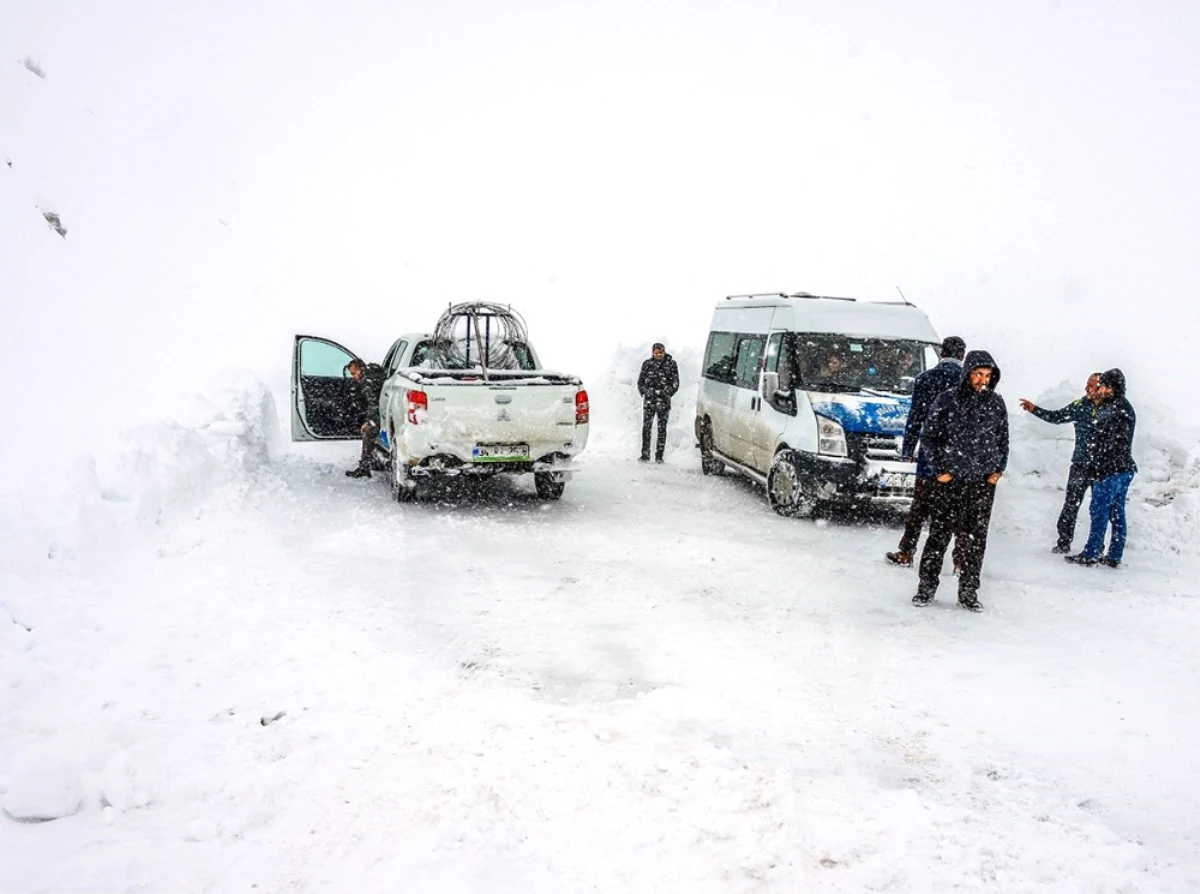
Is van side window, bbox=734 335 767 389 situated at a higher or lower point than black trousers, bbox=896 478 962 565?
higher

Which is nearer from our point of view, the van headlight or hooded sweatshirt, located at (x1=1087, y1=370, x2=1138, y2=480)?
hooded sweatshirt, located at (x1=1087, y1=370, x2=1138, y2=480)

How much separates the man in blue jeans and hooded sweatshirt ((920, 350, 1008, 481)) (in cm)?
225

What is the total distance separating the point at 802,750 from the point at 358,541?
17.0ft

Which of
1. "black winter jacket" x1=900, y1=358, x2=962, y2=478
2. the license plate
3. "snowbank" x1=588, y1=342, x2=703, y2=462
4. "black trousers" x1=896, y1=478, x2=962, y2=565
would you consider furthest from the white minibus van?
"snowbank" x1=588, y1=342, x2=703, y2=462

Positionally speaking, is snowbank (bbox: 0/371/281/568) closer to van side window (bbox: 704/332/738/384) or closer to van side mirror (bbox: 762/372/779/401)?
van side mirror (bbox: 762/372/779/401)

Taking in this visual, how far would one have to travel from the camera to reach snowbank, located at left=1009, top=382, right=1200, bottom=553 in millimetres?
9133

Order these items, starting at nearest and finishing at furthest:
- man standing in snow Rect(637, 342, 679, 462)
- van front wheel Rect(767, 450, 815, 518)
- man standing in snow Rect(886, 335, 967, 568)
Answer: man standing in snow Rect(886, 335, 967, 568) → van front wheel Rect(767, 450, 815, 518) → man standing in snow Rect(637, 342, 679, 462)

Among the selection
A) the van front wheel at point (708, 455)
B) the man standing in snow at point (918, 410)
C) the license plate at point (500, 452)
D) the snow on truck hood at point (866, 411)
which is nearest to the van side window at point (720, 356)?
the van front wheel at point (708, 455)

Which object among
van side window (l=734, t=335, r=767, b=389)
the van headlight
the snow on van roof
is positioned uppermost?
the snow on van roof

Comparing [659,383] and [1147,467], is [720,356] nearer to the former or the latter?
[659,383]

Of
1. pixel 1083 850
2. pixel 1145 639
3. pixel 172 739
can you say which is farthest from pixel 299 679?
pixel 1145 639

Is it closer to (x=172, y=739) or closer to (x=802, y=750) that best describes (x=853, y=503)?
(x=802, y=750)

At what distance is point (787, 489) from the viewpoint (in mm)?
9719

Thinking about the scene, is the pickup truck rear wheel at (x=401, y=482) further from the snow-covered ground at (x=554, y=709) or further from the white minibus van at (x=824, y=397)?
the white minibus van at (x=824, y=397)
